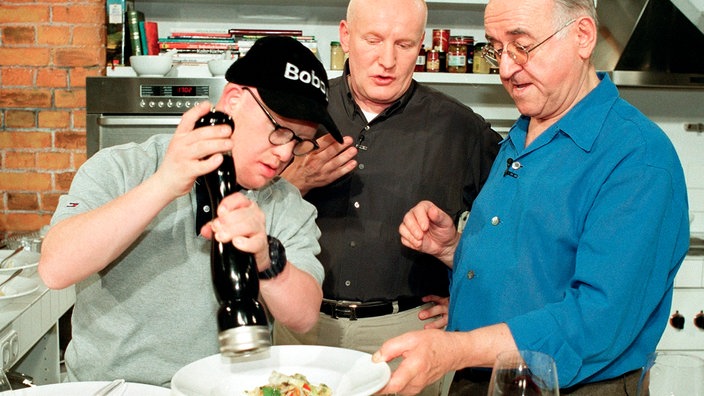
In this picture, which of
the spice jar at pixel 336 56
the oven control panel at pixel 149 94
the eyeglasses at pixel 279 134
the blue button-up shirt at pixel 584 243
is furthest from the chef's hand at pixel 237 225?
the spice jar at pixel 336 56

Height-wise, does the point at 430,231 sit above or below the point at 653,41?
below

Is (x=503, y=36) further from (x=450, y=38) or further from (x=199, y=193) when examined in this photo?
(x=450, y=38)

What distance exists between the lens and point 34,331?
2.36 metres

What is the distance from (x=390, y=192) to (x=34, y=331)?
1188 mm

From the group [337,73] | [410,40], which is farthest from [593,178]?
[337,73]

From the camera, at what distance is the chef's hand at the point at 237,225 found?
3.47ft

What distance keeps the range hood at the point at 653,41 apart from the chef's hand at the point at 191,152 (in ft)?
9.18

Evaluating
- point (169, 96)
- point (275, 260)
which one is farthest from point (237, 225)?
point (169, 96)

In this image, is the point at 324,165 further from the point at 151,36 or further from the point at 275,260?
the point at 151,36

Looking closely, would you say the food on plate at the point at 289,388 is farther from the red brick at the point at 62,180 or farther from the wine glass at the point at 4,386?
the red brick at the point at 62,180

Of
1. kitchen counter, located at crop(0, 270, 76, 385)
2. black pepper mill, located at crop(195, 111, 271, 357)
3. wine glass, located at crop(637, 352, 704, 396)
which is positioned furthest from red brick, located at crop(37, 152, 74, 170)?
wine glass, located at crop(637, 352, 704, 396)

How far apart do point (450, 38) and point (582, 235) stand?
7.83ft

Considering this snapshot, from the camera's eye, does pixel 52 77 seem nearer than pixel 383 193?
No

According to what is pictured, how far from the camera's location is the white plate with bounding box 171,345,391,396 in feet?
3.77
